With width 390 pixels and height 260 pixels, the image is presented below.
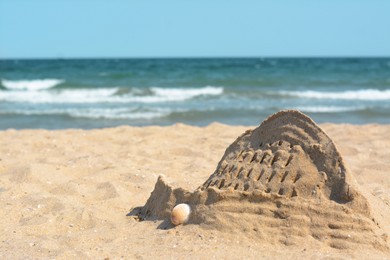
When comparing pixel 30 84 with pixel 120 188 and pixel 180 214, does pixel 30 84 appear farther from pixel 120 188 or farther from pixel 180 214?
pixel 180 214

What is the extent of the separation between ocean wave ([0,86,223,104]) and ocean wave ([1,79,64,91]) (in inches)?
112

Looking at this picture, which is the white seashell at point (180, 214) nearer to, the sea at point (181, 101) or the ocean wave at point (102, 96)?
the sea at point (181, 101)

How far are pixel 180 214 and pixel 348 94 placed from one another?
1447cm

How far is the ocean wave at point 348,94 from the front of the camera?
1619 cm

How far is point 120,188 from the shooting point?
15.2 ft

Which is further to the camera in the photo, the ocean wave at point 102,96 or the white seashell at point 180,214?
the ocean wave at point 102,96

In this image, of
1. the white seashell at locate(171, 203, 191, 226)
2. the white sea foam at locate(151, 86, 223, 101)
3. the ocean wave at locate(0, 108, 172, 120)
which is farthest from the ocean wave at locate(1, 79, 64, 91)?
the white seashell at locate(171, 203, 191, 226)

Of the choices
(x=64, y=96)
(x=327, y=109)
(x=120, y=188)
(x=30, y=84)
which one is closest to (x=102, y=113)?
(x=327, y=109)

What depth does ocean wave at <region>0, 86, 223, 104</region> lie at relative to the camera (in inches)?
637

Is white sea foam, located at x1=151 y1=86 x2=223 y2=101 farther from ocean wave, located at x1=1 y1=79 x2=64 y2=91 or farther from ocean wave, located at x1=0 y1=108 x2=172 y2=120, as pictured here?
ocean wave, located at x1=1 y1=79 x2=64 y2=91

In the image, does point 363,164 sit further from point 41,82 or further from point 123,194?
point 41,82

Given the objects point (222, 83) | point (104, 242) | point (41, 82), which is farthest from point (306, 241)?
point (41, 82)

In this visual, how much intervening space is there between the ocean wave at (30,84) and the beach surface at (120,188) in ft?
47.7

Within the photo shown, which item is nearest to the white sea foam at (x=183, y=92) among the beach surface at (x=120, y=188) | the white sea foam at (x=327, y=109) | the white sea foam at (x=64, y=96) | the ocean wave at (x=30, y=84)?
the white sea foam at (x=64, y=96)
